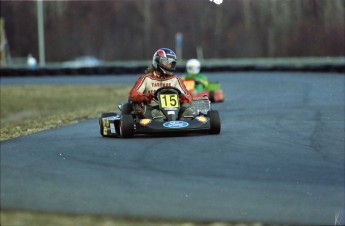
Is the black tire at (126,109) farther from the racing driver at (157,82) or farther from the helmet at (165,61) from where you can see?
the helmet at (165,61)

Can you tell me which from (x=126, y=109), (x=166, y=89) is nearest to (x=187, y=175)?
(x=166, y=89)

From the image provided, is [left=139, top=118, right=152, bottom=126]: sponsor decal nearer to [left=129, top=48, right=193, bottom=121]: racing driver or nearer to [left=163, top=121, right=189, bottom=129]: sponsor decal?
[left=163, top=121, right=189, bottom=129]: sponsor decal

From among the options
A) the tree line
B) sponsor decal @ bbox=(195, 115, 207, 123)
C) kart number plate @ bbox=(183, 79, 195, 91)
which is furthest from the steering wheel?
the tree line

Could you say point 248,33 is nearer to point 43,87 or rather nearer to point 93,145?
point 43,87

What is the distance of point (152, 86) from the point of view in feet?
37.2

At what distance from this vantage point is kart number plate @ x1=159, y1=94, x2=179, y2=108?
10797mm

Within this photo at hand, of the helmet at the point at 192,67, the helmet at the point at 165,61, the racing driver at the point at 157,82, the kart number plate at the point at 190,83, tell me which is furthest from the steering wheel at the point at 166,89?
the helmet at the point at 192,67

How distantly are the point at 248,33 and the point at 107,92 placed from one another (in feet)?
125

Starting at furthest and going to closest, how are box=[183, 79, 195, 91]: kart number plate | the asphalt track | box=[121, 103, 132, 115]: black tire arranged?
1. box=[183, 79, 195, 91]: kart number plate
2. box=[121, 103, 132, 115]: black tire
3. the asphalt track

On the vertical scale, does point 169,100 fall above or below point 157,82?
below

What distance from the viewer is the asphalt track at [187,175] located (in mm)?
6016

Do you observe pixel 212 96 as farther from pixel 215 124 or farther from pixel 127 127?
pixel 127 127

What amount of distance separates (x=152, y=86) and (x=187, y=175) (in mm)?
4260

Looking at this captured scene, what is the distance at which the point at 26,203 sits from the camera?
6.14m
